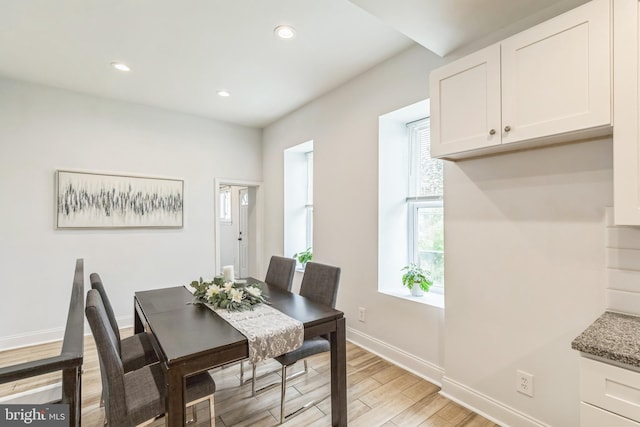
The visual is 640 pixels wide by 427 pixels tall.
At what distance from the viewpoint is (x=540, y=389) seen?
172 centimetres

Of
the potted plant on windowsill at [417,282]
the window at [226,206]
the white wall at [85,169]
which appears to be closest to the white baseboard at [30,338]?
the white wall at [85,169]

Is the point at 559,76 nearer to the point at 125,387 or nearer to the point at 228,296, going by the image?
the point at 228,296

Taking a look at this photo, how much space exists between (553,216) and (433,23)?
4.36 ft

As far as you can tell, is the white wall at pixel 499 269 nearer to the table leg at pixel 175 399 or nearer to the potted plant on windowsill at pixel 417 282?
the potted plant on windowsill at pixel 417 282

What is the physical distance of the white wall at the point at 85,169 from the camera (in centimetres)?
308

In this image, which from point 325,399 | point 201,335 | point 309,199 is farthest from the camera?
point 309,199

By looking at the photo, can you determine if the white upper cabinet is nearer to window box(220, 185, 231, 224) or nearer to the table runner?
the table runner

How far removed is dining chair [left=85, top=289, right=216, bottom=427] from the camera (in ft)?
4.19

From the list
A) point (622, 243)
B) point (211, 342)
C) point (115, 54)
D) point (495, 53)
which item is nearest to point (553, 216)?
point (622, 243)

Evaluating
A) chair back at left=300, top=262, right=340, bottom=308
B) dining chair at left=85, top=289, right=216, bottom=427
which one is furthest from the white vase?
dining chair at left=85, top=289, right=216, bottom=427

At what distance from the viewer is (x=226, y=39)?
236 cm

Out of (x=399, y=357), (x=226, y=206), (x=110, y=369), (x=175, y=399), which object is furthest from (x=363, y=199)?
(x=226, y=206)

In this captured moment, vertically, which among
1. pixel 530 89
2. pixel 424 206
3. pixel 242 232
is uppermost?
pixel 530 89

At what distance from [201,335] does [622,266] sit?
6.98 ft
